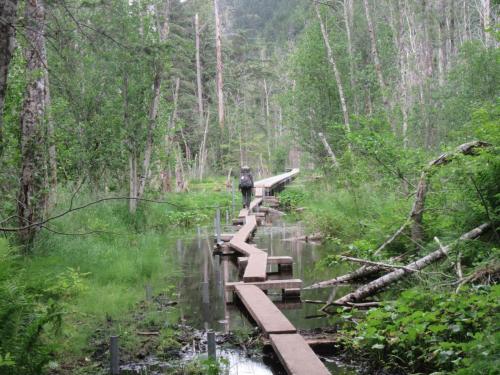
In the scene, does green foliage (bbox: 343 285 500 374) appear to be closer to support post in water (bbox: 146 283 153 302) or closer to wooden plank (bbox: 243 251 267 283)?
wooden plank (bbox: 243 251 267 283)

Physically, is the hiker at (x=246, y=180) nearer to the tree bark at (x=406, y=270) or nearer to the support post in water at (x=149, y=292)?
the support post in water at (x=149, y=292)

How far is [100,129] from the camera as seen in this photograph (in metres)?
14.7

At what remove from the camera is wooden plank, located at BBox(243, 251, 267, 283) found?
31.5 ft

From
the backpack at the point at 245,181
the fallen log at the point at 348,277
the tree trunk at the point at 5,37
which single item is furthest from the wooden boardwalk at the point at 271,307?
the backpack at the point at 245,181

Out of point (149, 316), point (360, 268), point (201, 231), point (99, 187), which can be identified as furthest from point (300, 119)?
point (149, 316)

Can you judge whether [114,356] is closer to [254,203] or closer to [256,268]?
[256,268]

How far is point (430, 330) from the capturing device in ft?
18.1

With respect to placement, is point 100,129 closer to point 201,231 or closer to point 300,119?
point 201,231

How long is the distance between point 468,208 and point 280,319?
324 centimetres

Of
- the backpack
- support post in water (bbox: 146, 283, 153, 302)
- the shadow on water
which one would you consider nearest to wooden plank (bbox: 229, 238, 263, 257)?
the shadow on water

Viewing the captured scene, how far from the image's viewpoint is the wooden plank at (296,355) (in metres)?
5.39

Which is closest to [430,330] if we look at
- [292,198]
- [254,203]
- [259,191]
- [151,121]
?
Result: [151,121]

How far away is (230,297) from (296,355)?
3.55m

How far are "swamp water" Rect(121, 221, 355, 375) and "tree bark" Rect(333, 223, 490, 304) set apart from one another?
58 centimetres
